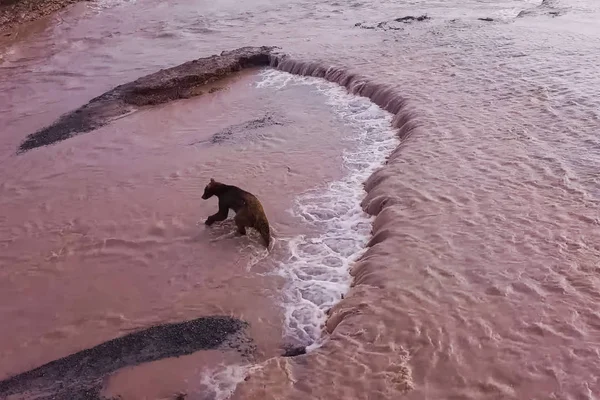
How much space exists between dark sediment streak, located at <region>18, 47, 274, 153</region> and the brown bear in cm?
491

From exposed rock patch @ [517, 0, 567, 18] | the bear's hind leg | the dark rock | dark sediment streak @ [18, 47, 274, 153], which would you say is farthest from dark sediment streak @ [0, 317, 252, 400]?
exposed rock patch @ [517, 0, 567, 18]

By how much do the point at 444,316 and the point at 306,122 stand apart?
19.4 ft

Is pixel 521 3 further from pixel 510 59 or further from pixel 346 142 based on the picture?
pixel 346 142

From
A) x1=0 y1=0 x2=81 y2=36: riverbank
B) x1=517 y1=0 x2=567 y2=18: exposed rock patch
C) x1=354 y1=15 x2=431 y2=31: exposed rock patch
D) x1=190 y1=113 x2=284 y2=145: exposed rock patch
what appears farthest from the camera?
x1=0 y1=0 x2=81 y2=36: riverbank

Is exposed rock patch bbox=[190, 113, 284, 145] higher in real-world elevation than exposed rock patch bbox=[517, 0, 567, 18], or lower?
lower

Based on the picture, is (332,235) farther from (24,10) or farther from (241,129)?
(24,10)

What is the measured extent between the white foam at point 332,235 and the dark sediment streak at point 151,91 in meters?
3.74

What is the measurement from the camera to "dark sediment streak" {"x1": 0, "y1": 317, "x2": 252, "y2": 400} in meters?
5.32

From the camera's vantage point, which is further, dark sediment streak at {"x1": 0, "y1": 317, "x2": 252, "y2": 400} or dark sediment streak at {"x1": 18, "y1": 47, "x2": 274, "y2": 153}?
dark sediment streak at {"x1": 18, "y1": 47, "x2": 274, "y2": 153}

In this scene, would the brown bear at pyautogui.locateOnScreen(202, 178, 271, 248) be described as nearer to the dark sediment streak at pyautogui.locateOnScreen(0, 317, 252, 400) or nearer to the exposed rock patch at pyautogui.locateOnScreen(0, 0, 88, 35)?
the dark sediment streak at pyautogui.locateOnScreen(0, 317, 252, 400)

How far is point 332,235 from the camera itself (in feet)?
24.7

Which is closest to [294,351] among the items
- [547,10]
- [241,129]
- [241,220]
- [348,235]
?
[241,220]

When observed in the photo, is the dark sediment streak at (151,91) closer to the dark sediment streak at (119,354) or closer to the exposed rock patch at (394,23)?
the exposed rock patch at (394,23)

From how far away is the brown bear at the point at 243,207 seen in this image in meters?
7.17
